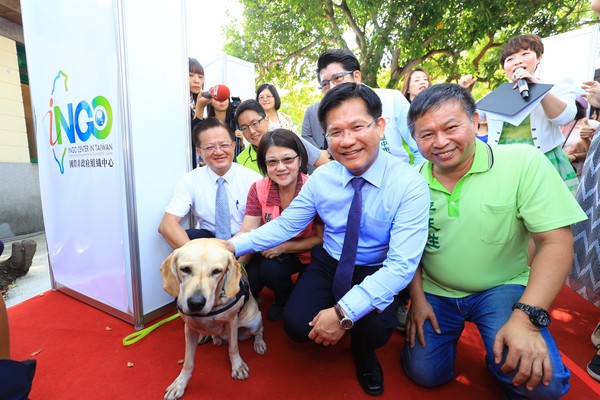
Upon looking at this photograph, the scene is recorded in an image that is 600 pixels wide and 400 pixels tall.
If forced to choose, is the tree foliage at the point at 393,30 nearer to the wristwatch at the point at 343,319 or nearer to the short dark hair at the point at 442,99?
the short dark hair at the point at 442,99

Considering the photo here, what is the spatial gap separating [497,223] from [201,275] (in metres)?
1.61

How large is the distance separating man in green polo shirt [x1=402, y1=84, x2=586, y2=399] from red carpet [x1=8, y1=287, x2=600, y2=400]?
25 cm

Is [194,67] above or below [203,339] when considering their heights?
→ above

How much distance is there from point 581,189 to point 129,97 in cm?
340

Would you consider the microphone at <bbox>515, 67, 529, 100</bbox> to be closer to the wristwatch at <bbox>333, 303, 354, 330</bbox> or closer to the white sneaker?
the white sneaker

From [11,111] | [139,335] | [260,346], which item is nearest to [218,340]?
[260,346]

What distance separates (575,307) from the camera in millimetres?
2822

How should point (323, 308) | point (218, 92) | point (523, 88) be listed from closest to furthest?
point (323, 308) → point (523, 88) → point (218, 92)

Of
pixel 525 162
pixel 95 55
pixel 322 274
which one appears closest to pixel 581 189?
pixel 525 162

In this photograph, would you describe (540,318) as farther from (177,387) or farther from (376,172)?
(177,387)

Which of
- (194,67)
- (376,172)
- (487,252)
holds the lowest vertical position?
(487,252)

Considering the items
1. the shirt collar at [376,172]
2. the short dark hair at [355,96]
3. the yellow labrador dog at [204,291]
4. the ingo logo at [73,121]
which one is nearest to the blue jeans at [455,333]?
the shirt collar at [376,172]

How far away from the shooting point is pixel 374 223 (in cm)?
184

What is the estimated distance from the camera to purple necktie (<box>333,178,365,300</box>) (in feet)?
5.96
